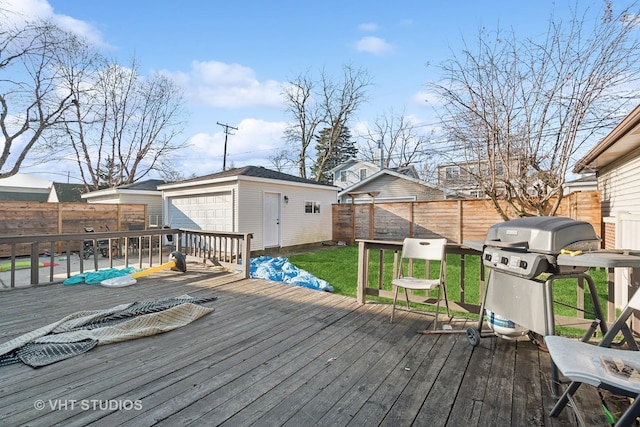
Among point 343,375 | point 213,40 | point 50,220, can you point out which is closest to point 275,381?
point 343,375

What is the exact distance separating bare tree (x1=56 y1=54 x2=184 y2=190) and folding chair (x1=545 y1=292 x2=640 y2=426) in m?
18.9

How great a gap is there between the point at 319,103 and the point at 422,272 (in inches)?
697

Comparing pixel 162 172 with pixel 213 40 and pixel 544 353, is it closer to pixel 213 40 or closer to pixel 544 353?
pixel 213 40

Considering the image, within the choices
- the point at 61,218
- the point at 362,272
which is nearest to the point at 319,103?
the point at 61,218

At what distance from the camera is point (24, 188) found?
74.9ft

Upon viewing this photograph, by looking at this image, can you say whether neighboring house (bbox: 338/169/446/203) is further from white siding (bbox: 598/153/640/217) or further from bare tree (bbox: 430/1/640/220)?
bare tree (bbox: 430/1/640/220)

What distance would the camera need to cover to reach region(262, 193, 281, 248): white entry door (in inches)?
386

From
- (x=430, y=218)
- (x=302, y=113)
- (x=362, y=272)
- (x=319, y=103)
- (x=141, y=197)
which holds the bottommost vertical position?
(x=362, y=272)

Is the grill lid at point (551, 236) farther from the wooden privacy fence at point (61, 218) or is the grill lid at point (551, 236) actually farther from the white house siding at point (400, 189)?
the white house siding at point (400, 189)

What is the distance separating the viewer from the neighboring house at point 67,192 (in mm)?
19453

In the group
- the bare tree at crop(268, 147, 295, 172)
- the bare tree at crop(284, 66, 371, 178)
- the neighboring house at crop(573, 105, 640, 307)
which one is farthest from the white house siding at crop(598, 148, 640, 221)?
the bare tree at crop(268, 147, 295, 172)

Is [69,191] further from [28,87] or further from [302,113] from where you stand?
[302,113]

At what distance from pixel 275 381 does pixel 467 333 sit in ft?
6.07

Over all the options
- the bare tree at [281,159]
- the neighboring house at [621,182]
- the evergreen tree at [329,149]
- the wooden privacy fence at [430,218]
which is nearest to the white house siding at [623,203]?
the neighboring house at [621,182]
